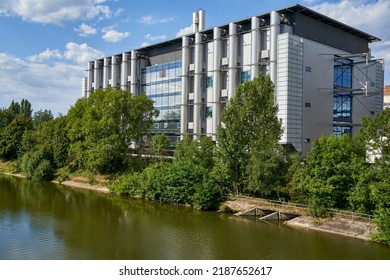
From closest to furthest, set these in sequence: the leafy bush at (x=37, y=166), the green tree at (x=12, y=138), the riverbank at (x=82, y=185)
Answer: the riverbank at (x=82, y=185), the leafy bush at (x=37, y=166), the green tree at (x=12, y=138)

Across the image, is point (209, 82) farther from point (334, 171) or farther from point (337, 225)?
point (337, 225)

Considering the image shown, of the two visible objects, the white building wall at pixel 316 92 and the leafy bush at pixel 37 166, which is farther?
the leafy bush at pixel 37 166

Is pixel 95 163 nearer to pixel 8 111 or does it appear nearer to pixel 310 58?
pixel 310 58

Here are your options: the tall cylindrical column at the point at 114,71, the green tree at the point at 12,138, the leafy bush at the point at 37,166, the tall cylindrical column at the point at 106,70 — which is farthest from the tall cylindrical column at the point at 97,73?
the leafy bush at the point at 37,166

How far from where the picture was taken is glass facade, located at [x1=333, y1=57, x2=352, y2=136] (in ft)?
162

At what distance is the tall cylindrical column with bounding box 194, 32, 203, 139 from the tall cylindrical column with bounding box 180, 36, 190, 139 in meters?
2.25

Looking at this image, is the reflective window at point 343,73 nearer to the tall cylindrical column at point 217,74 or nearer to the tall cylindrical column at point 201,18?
the tall cylindrical column at point 217,74

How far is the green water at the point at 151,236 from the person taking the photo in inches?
858

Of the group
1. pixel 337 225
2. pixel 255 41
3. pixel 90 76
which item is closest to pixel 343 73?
pixel 255 41

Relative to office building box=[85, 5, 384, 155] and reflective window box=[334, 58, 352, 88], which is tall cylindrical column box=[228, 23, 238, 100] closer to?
Result: office building box=[85, 5, 384, 155]

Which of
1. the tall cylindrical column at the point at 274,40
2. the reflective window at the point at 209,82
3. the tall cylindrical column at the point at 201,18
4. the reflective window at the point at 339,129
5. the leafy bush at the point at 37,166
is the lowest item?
the leafy bush at the point at 37,166

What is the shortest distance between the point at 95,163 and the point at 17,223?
17.9 metres

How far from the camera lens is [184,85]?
2112 inches

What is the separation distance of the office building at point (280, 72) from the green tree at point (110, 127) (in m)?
7.42
